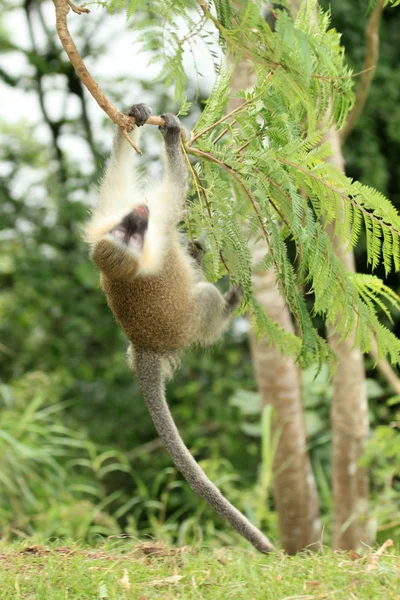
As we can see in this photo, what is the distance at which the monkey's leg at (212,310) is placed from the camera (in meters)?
4.29

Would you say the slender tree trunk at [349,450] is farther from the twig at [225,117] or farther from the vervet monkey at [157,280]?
the twig at [225,117]

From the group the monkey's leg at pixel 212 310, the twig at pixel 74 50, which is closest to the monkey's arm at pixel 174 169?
the monkey's leg at pixel 212 310

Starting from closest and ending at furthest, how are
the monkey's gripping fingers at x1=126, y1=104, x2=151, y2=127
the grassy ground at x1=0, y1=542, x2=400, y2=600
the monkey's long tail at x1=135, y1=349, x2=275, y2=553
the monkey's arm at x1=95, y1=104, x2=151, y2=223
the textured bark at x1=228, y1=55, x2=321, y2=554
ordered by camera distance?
the grassy ground at x1=0, y1=542, x2=400, y2=600 → the monkey's gripping fingers at x1=126, y1=104, x2=151, y2=127 → the monkey's long tail at x1=135, y1=349, x2=275, y2=553 → the monkey's arm at x1=95, y1=104, x2=151, y2=223 → the textured bark at x1=228, y1=55, x2=321, y2=554

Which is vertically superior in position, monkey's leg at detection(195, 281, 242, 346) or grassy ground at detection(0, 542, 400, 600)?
monkey's leg at detection(195, 281, 242, 346)

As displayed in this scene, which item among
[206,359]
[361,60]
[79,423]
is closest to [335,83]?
[361,60]

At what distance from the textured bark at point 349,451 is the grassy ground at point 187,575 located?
93.2 inches

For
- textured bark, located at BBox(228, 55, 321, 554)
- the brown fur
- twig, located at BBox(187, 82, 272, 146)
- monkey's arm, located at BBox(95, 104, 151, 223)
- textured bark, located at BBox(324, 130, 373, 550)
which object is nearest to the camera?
twig, located at BBox(187, 82, 272, 146)

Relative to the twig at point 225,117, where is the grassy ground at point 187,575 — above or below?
below

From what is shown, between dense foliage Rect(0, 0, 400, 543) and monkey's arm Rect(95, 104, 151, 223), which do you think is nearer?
monkey's arm Rect(95, 104, 151, 223)

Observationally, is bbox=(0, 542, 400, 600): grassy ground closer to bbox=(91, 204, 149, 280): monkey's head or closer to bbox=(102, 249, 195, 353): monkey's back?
bbox=(102, 249, 195, 353): monkey's back

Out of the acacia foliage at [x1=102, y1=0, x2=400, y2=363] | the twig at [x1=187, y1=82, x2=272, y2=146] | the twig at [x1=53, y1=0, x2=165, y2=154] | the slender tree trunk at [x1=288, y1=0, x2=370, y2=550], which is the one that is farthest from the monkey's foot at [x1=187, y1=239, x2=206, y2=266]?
the slender tree trunk at [x1=288, y1=0, x2=370, y2=550]

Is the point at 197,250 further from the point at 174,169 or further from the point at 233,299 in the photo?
the point at 174,169

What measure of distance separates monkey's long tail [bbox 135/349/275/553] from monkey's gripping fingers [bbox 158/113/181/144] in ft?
3.71

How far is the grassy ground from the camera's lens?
2887 mm
